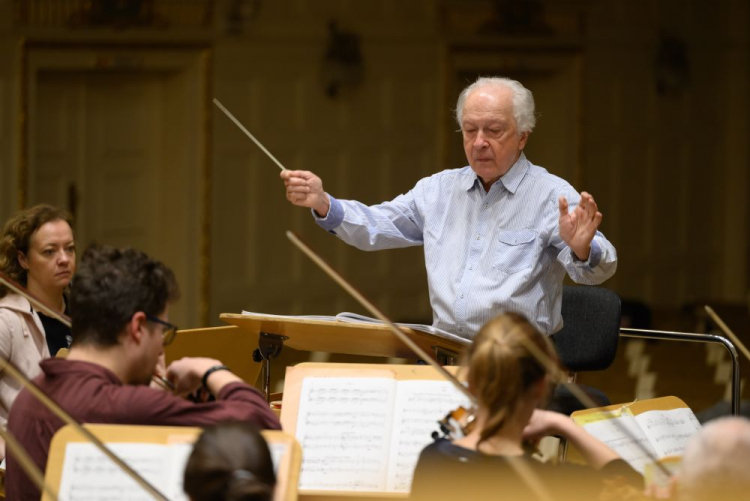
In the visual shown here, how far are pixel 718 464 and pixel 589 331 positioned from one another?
1.99 metres

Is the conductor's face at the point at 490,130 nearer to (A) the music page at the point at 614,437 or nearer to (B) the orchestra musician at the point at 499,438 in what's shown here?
(A) the music page at the point at 614,437

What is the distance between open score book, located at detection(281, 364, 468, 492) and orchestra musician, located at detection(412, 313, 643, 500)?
465 mm

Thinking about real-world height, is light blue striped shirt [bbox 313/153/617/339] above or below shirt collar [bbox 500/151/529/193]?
below

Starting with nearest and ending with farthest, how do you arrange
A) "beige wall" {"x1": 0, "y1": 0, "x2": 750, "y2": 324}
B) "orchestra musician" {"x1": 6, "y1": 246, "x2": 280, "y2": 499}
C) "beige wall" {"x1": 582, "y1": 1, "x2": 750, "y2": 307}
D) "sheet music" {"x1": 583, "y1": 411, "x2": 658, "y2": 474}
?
"orchestra musician" {"x1": 6, "y1": 246, "x2": 280, "y2": 499} → "sheet music" {"x1": 583, "y1": 411, "x2": 658, "y2": 474} → "beige wall" {"x1": 0, "y1": 0, "x2": 750, "y2": 324} → "beige wall" {"x1": 582, "y1": 1, "x2": 750, "y2": 307}

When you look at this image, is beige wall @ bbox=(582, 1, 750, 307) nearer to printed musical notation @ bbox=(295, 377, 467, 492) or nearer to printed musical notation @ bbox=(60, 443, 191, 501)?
printed musical notation @ bbox=(295, 377, 467, 492)

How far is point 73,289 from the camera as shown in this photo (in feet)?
7.75

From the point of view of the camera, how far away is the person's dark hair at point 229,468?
5.62 ft

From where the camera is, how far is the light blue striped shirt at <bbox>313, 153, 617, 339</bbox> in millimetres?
3369

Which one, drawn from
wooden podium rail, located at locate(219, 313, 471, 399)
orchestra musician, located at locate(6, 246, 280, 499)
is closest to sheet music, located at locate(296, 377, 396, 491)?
wooden podium rail, located at locate(219, 313, 471, 399)

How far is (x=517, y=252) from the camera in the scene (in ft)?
11.1

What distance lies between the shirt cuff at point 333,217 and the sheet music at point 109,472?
1.34 metres

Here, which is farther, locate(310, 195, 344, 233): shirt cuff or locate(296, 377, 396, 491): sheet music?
locate(310, 195, 344, 233): shirt cuff

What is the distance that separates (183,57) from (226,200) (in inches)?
36.8

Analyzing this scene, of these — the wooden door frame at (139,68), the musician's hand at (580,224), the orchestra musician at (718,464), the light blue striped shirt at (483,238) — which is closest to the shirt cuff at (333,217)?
the light blue striped shirt at (483,238)
